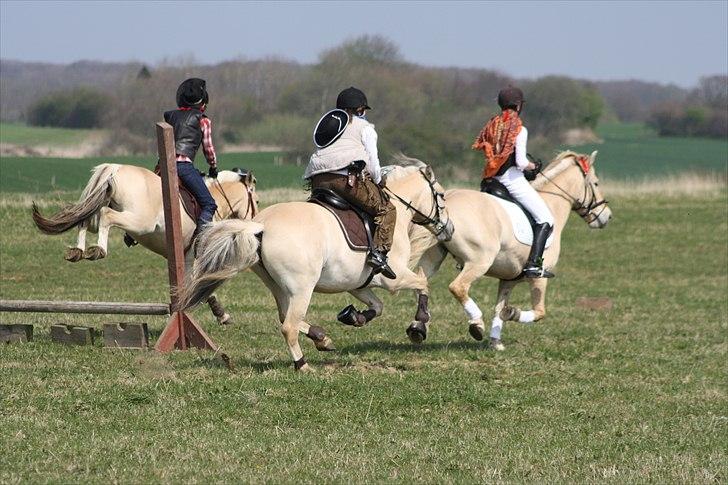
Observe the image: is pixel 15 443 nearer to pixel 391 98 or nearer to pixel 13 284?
pixel 13 284

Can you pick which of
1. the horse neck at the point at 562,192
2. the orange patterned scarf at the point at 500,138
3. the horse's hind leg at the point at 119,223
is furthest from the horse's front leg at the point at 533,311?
the horse's hind leg at the point at 119,223

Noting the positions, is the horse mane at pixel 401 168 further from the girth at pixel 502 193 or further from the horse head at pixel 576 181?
the horse head at pixel 576 181

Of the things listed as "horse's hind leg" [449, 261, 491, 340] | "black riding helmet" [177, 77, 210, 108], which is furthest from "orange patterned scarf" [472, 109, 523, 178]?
"black riding helmet" [177, 77, 210, 108]

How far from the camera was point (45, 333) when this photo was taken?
12.8 m

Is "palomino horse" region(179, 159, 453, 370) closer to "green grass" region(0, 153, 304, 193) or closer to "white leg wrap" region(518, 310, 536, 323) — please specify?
"white leg wrap" region(518, 310, 536, 323)

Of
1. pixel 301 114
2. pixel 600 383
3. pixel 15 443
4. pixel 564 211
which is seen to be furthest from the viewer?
pixel 301 114

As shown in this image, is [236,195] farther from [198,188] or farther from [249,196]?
[198,188]

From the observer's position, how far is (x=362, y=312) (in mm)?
11406

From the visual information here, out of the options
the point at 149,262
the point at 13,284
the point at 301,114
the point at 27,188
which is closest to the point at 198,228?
the point at 13,284

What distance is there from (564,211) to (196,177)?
4704 millimetres

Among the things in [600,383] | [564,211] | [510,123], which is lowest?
[600,383]

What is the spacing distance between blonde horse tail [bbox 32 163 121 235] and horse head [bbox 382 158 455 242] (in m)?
3.03

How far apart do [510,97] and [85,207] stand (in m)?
4.83

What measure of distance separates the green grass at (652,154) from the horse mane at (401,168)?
1302 inches
